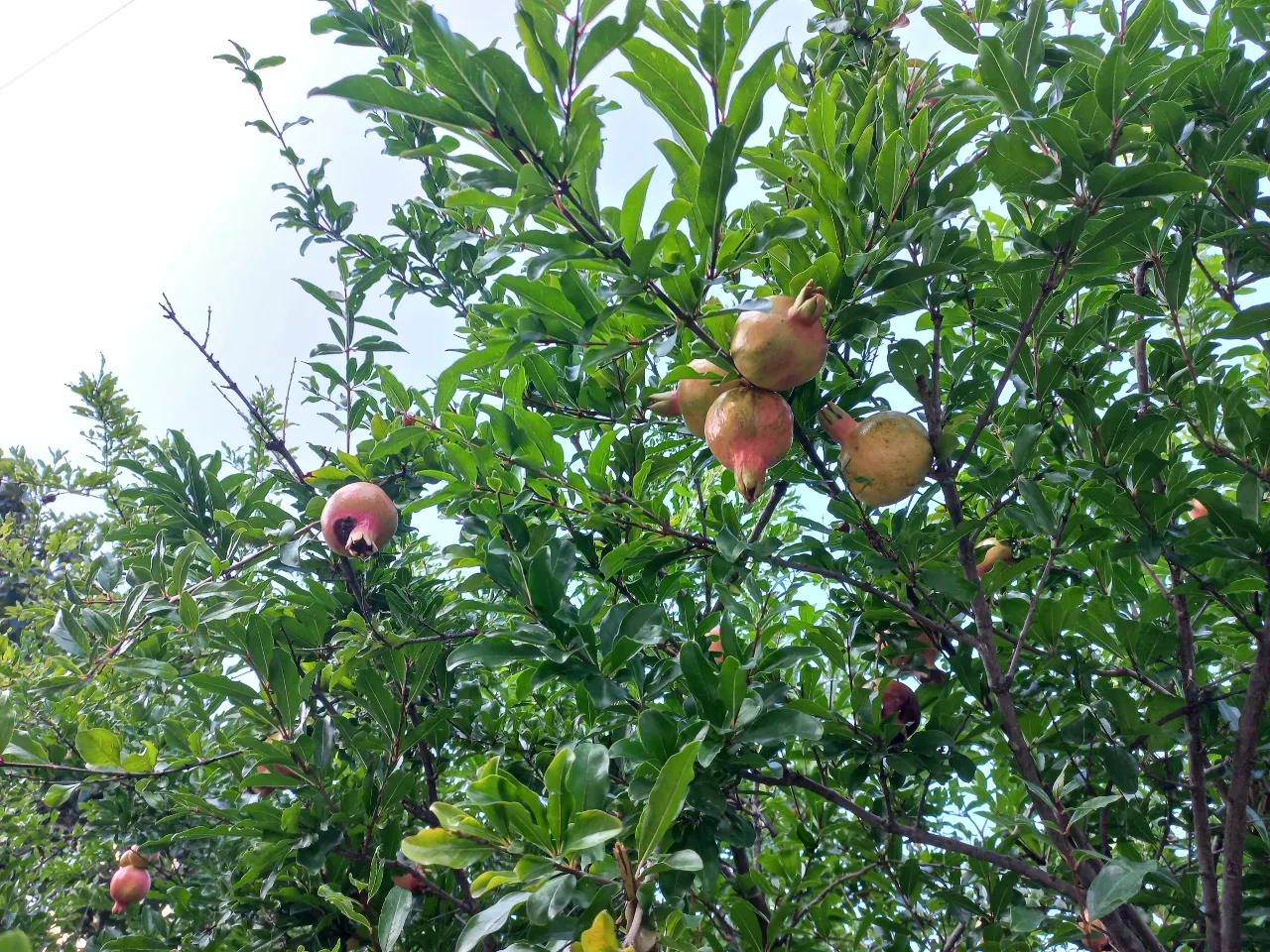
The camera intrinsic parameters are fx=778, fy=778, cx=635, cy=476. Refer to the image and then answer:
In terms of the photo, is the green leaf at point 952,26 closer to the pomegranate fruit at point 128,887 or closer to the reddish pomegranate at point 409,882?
the reddish pomegranate at point 409,882

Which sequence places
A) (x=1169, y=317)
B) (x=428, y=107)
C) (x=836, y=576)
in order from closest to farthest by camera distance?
(x=428, y=107)
(x=836, y=576)
(x=1169, y=317)

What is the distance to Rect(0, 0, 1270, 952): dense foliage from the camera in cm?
104

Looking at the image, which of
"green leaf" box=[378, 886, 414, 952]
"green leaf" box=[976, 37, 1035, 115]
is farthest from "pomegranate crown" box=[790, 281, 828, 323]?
"green leaf" box=[378, 886, 414, 952]

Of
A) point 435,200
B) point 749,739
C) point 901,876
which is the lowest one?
point 901,876

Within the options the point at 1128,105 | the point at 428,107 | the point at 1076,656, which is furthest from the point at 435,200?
the point at 1076,656

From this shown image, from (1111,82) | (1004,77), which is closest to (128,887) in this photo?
(1004,77)

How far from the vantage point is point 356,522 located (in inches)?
67.0

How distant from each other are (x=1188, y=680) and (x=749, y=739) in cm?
85

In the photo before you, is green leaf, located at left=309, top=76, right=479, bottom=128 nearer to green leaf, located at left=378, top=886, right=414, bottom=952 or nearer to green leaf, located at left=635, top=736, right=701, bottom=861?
green leaf, located at left=635, top=736, right=701, bottom=861

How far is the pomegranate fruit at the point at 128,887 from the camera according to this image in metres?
2.50

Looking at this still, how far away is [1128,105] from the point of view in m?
1.11

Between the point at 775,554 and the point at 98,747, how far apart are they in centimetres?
131

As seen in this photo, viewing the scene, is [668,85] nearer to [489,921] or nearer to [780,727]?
[780,727]

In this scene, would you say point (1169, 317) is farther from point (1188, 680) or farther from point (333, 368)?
point (333, 368)
